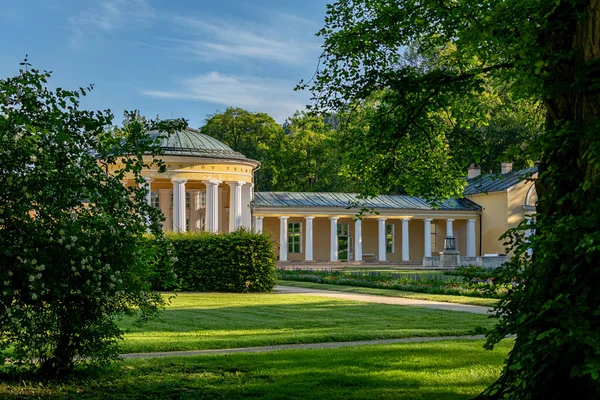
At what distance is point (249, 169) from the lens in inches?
1797

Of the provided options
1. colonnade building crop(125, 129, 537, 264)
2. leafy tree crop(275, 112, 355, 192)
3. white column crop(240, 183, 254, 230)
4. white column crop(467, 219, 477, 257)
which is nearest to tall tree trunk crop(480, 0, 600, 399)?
colonnade building crop(125, 129, 537, 264)

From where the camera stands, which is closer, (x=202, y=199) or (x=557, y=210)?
(x=557, y=210)

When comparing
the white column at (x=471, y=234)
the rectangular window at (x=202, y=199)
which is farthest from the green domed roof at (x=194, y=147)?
the white column at (x=471, y=234)

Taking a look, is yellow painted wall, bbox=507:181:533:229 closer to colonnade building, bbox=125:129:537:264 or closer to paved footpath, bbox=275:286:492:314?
colonnade building, bbox=125:129:537:264

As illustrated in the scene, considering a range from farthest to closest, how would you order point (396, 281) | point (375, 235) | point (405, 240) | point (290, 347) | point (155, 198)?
1. point (375, 235)
2. point (405, 240)
3. point (155, 198)
4. point (396, 281)
5. point (290, 347)

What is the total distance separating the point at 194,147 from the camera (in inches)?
1727

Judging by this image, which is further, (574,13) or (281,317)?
(281,317)

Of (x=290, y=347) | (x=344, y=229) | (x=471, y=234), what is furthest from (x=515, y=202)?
(x=290, y=347)

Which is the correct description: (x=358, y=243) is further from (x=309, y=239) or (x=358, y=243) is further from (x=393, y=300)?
(x=393, y=300)

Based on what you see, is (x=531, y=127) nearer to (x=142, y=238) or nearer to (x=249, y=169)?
(x=142, y=238)

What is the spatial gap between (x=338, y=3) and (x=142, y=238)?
6425mm

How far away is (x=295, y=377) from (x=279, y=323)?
702 centimetres

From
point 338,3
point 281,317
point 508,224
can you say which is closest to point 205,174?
point 508,224

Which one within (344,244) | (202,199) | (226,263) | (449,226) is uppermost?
(202,199)
